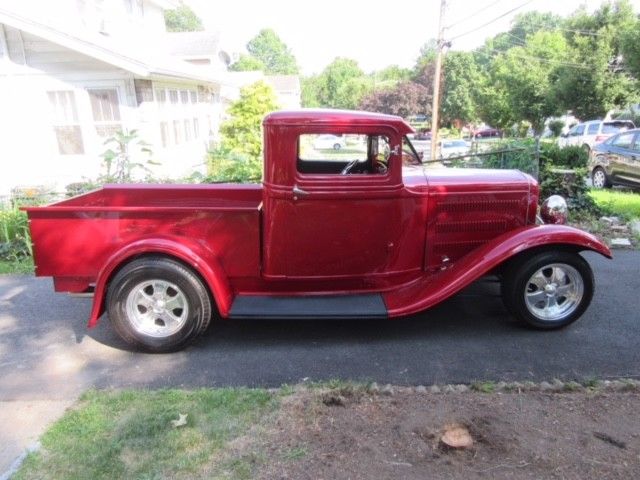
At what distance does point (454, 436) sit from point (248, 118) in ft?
50.5

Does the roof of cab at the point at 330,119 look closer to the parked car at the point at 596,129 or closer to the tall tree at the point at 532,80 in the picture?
the parked car at the point at 596,129

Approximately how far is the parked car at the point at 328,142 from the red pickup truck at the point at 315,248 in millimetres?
19

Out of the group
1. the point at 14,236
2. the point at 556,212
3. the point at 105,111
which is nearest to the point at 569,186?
the point at 556,212

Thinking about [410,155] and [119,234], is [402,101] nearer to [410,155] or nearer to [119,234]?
[410,155]

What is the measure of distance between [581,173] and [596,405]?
20.9ft

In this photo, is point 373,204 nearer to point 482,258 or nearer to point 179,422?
point 482,258

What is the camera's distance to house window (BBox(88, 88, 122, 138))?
10172 millimetres

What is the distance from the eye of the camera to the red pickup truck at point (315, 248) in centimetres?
387

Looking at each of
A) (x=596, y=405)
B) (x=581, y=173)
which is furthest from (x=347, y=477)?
(x=581, y=173)

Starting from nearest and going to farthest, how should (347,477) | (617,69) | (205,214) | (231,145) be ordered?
1. (347,477)
2. (205,214)
3. (231,145)
4. (617,69)

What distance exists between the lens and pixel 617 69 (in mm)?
22828

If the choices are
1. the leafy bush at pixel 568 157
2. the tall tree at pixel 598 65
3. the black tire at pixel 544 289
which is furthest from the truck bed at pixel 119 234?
the tall tree at pixel 598 65

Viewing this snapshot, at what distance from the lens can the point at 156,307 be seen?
396 cm

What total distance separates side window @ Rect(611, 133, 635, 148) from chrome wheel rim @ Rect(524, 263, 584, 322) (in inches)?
328
